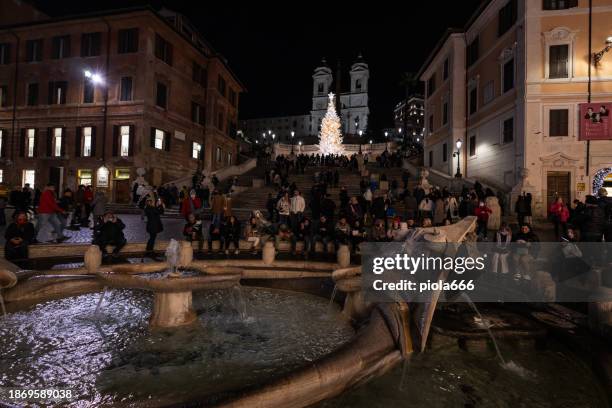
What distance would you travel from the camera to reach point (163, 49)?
92.9 feet

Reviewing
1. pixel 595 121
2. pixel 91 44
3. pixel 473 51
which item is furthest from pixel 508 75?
pixel 91 44

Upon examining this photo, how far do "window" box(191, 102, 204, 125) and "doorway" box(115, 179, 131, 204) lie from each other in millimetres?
9626

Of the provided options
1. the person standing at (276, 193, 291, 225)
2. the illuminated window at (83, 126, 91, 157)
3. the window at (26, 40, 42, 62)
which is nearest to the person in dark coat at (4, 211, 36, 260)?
the person standing at (276, 193, 291, 225)

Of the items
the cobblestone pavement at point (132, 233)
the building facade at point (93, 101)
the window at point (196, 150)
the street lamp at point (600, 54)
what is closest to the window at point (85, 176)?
the building facade at point (93, 101)

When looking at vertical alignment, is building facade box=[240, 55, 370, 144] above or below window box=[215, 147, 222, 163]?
above

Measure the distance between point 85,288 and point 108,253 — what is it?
3.27 meters

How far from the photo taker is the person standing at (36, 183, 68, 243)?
1026 cm

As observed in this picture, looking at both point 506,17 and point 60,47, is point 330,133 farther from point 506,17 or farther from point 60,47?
point 60,47

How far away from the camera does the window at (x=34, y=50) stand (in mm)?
28422

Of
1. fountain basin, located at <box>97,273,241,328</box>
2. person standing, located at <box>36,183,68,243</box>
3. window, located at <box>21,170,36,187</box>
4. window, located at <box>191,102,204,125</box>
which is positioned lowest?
fountain basin, located at <box>97,273,241,328</box>

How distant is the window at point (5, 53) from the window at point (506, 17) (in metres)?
37.7

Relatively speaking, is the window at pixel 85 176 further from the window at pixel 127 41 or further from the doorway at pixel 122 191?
the window at pixel 127 41

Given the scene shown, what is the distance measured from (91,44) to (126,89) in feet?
16.6

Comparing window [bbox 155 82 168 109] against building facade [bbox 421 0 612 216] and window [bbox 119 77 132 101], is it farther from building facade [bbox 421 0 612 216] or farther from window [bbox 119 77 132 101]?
building facade [bbox 421 0 612 216]
